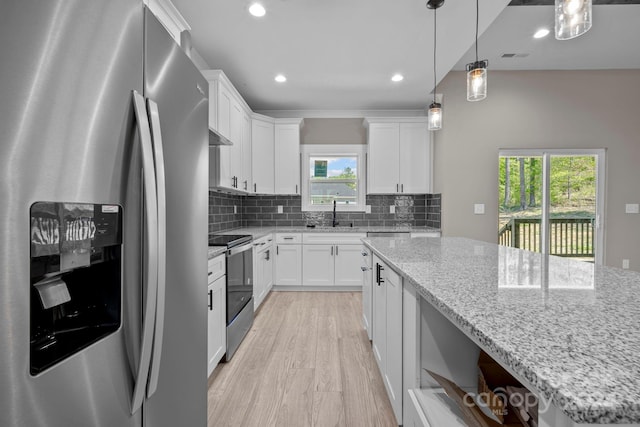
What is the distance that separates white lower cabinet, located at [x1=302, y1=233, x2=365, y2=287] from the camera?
4.26m

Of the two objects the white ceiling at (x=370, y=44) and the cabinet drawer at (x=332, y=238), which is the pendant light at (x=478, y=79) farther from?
the cabinet drawer at (x=332, y=238)

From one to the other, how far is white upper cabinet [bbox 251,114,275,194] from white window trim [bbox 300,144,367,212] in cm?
56

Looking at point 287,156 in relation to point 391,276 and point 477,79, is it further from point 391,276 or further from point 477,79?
point 391,276

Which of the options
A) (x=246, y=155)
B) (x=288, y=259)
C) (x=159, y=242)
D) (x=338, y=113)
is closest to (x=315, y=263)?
(x=288, y=259)

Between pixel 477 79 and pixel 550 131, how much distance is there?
3283mm

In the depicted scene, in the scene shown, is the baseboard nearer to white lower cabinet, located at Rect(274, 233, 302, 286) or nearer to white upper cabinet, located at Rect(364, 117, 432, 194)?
white lower cabinet, located at Rect(274, 233, 302, 286)

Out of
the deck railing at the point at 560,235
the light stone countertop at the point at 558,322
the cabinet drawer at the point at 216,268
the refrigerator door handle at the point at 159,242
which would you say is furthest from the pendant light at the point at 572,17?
A: the deck railing at the point at 560,235

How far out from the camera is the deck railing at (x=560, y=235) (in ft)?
14.0

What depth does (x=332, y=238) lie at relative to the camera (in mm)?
4277

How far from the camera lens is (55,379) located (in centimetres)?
59

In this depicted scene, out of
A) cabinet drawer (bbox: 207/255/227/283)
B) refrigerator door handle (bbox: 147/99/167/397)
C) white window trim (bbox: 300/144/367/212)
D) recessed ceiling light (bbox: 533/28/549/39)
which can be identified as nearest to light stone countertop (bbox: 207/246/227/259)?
cabinet drawer (bbox: 207/255/227/283)

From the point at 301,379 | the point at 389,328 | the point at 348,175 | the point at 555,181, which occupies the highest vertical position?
the point at 348,175

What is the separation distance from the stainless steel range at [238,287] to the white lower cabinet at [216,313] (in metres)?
0.07

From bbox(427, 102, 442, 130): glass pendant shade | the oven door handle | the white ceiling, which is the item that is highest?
the white ceiling
